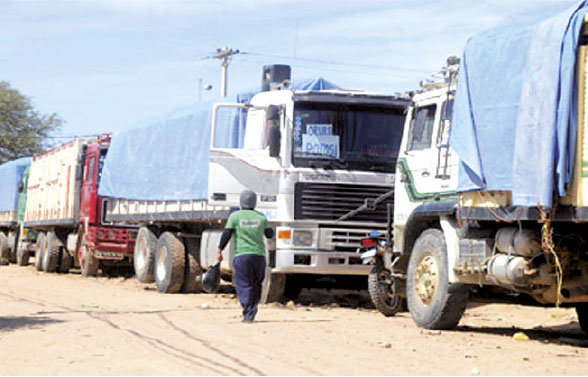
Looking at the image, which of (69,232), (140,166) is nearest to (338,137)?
(140,166)

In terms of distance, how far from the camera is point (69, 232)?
27.7 metres

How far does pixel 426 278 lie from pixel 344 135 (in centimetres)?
385

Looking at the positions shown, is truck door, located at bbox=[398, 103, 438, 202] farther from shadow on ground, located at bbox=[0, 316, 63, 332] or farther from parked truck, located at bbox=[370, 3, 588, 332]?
A: shadow on ground, located at bbox=[0, 316, 63, 332]

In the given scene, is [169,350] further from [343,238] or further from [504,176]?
[343,238]

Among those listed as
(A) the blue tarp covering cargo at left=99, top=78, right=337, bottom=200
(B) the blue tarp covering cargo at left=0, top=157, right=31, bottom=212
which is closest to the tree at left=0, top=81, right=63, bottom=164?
(B) the blue tarp covering cargo at left=0, top=157, right=31, bottom=212

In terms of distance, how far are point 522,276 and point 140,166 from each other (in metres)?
12.3

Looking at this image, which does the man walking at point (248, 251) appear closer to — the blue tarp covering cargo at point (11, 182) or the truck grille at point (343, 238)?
the truck grille at point (343, 238)

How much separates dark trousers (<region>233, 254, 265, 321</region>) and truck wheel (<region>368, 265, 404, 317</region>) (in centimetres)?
178

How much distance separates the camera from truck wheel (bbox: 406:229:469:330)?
11.6 m

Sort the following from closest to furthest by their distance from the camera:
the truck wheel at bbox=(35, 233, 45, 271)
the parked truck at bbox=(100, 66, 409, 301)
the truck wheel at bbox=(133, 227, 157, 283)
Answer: the parked truck at bbox=(100, 66, 409, 301)
the truck wheel at bbox=(133, 227, 157, 283)
the truck wheel at bbox=(35, 233, 45, 271)

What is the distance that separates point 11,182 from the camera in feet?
116

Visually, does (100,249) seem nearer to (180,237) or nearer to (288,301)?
(180,237)

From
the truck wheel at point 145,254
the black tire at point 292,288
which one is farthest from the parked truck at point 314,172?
the truck wheel at point 145,254

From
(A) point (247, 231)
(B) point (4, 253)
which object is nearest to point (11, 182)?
(B) point (4, 253)
